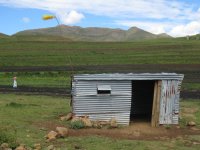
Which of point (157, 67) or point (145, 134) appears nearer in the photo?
point (145, 134)

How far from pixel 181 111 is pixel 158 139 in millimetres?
8248

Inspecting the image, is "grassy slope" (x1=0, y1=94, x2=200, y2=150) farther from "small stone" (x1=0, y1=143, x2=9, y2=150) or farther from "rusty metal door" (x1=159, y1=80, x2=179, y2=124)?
"rusty metal door" (x1=159, y1=80, x2=179, y2=124)

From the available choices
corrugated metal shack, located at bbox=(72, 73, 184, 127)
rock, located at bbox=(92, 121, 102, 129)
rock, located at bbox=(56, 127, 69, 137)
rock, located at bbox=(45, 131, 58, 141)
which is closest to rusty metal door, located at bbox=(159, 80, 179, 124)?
corrugated metal shack, located at bbox=(72, 73, 184, 127)

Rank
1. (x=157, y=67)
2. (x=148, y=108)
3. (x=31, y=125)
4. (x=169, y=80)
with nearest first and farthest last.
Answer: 1. (x=31, y=125)
2. (x=169, y=80)
3. (x=148, y=108)
4. (x=157, y=67)

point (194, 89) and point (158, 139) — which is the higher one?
point (194, 89)

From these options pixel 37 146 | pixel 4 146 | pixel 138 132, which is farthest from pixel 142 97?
pixel 4 146

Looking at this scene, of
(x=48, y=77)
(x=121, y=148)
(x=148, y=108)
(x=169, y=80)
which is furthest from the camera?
(x=48, y=77)

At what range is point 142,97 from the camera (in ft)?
96.8

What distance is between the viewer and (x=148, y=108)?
2964cm

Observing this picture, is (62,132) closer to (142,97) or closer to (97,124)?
(97,124)

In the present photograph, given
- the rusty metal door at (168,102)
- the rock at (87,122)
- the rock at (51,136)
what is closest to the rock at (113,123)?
the rock at (87,122)

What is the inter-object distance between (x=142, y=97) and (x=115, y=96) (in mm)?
5210

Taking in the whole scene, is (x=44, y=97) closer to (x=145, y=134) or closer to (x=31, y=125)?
(x=31, y=125)

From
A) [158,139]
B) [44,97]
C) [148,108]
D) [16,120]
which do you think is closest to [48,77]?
[44,97]
